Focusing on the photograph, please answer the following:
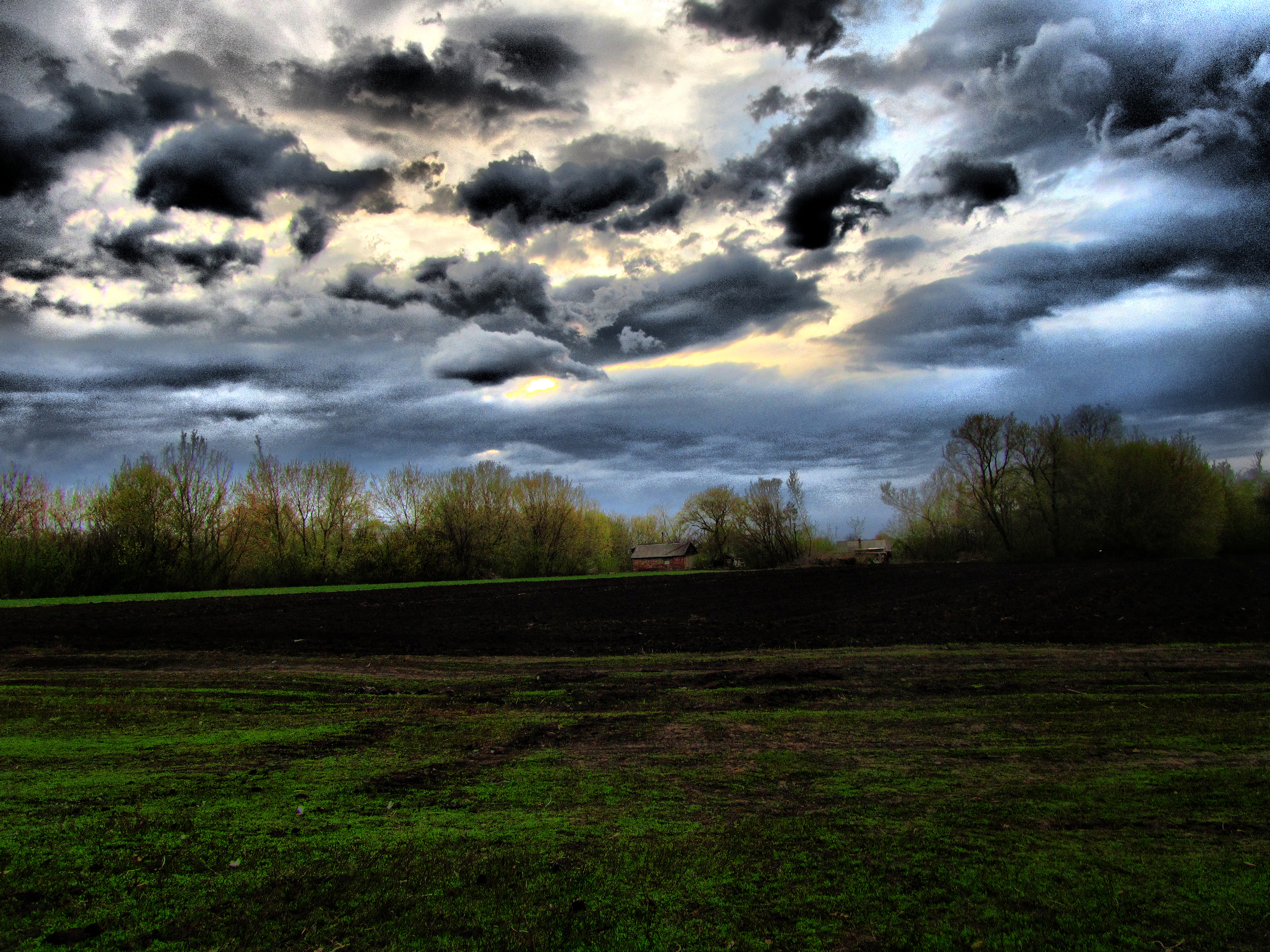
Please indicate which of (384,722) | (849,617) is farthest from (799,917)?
(849,617)

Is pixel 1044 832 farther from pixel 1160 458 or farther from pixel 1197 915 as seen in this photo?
pixel 1160 458

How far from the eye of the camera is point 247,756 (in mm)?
6703

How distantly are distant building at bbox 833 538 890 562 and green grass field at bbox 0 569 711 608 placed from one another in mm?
41188

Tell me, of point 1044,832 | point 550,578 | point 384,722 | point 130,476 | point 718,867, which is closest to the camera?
point 718,867

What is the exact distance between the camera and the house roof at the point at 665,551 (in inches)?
4680

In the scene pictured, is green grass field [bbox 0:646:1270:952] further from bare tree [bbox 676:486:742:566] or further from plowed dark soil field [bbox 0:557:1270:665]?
bare tree [bbox 676:486:742:566]

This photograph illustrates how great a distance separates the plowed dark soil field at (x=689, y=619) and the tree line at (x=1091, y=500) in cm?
2187

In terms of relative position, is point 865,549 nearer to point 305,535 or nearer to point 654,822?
point 305,535

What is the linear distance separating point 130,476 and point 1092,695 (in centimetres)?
6430

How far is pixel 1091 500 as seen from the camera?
5959 centimetres

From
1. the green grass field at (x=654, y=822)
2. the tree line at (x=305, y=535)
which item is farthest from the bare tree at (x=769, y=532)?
the green grass field at (x=654, y=822)

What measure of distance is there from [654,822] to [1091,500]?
2693 inches

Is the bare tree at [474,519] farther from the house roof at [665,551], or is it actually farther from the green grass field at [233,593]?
the house roof at [665,551]

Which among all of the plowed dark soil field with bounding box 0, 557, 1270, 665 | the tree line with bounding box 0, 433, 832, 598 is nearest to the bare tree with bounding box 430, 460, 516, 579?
the tree line with bounding box 0, 433, 832, 598
